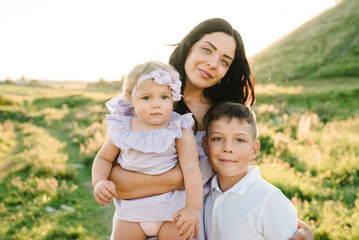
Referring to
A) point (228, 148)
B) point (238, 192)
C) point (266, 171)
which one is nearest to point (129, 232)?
point (238, 192)

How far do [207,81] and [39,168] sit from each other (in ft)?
20.8

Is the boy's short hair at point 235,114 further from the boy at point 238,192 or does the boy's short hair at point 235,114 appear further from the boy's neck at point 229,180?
the boy's neck at point 229,180

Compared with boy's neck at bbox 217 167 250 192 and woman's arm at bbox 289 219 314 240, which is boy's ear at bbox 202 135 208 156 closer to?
boy's neck at bbox 217 167 250 192

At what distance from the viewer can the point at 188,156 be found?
2.30 meters

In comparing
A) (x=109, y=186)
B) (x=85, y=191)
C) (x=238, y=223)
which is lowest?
(x=85, y=191)

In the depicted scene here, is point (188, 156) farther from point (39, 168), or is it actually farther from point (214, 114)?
point (39, 168)

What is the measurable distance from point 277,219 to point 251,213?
7.6 inches

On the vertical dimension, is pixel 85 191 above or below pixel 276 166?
below

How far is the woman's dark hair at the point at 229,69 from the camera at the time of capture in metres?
3.07

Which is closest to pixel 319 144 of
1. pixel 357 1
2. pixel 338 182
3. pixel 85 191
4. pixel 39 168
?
pixel 338 182

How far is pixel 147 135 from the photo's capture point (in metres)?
2.34

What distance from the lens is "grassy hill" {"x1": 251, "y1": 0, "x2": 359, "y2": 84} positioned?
26.2 m

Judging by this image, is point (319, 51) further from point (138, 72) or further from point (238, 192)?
point (138, 72)

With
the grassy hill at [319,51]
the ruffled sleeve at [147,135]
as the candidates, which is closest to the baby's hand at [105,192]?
the ruffled sleeve at [147,135]
